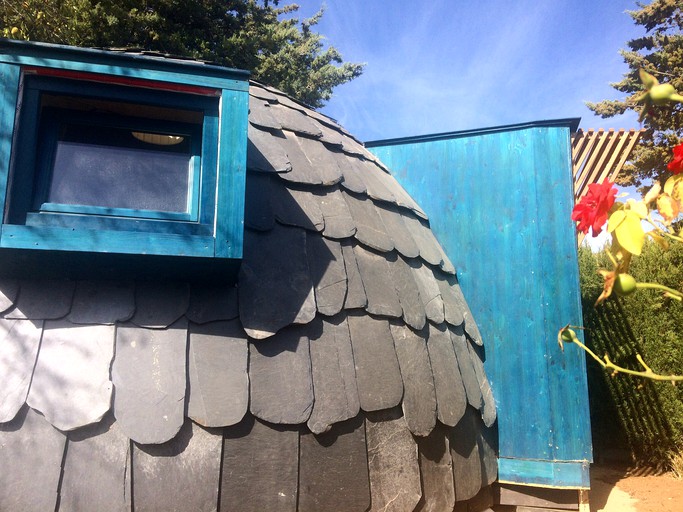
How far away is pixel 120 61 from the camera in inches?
61.9

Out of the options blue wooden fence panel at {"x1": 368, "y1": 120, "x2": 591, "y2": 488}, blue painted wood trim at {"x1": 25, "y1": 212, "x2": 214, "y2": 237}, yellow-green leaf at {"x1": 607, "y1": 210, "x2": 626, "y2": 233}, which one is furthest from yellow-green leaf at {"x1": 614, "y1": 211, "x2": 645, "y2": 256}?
blue wooden fence panel at {"x1": 368, "y1": 120, "x2": 591, "y2": 488}

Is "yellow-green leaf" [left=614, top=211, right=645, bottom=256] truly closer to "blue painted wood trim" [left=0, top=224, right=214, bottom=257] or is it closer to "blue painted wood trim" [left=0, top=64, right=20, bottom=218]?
"blue painted wood trim" [left=0, top=224, right=214, bottom=257]

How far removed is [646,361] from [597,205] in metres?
5.94

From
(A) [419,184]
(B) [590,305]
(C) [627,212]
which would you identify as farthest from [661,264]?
(C) [627,212]

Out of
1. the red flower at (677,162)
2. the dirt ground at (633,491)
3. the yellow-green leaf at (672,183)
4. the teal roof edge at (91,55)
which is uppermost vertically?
the teal roof edge at (91,55)

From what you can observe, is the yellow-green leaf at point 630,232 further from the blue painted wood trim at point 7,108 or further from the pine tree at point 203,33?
the pine tree at point 203,33

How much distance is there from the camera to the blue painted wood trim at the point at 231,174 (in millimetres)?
1579

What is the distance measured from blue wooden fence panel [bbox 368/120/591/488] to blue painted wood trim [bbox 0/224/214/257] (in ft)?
6.10

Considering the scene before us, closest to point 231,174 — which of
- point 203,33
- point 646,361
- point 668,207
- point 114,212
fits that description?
point 114,212

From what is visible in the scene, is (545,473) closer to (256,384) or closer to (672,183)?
(256,384)

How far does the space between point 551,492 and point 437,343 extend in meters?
1.24

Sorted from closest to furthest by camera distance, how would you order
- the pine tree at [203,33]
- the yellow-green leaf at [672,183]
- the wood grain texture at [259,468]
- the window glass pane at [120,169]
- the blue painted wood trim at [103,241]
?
1. the yellow-green leaf at [672,183]
2. the blue painted wood trim at [103,241]
3. the wood grain texture at [259,468]
4. the window glass pane at [120,169]
5. the pine tree at [203,33]

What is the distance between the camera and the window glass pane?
5.40ft

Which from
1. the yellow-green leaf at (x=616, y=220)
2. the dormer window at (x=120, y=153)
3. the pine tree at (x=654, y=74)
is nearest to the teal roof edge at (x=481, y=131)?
the dormer window at (x=120, y=153)
